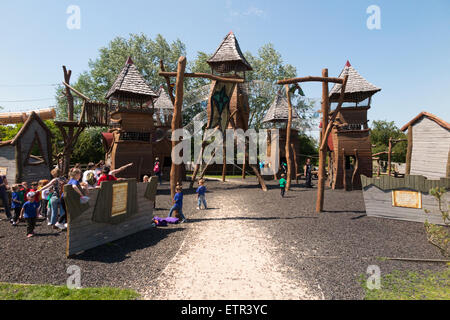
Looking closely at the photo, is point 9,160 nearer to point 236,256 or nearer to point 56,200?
point 56,200

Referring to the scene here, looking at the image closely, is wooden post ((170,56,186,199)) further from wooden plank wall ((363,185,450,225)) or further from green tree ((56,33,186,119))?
green tree ((56,33,186,119))

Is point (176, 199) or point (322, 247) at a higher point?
point (176, 199)

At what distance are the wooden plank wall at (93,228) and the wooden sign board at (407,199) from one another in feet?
30.2

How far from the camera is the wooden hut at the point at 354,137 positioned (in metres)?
18.0

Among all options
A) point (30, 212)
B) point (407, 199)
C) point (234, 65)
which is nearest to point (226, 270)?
point (30, 212)

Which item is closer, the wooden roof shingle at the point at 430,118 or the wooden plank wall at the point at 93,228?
→ the wooden plank wall at the point at 93,228

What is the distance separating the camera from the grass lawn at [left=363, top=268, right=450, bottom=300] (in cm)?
432

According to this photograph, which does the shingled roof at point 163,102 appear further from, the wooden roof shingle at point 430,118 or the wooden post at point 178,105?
the wooden roof shingle at point 430,118

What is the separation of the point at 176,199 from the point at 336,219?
602cm

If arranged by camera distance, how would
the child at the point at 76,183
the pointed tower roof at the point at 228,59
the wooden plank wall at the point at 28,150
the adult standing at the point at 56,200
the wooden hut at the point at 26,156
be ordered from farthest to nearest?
the pointed tower roof at the point at 228,59 → the wooden plank wall at the point at 28,150 → the wooden hut at the point at 26,156 → the adult standing at the point at 56,200 → the child at the point at 76,183

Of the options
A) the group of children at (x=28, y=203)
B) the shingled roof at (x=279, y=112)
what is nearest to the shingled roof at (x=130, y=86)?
the group of children at (x=28, y=203)

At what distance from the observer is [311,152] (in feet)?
128

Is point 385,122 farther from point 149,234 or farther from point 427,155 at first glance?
point 149,234

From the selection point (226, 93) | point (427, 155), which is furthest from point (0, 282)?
point (427, 155)
